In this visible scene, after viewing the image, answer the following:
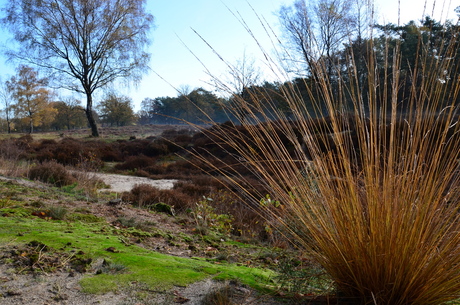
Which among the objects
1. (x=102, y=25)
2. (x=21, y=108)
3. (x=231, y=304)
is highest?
(x=102, y=25)

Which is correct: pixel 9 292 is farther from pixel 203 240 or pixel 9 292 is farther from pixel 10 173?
pixel 10 173

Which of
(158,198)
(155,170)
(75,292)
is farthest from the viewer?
(155,170)

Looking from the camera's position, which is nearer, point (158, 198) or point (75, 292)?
point (75, 292)

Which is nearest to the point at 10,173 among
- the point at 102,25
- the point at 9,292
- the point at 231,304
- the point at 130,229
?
→ the point at 130,229

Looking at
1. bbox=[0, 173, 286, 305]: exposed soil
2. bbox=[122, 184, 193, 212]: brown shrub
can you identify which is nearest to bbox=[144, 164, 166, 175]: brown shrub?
bbox=[122, 184, 193, 212]: brown shrub

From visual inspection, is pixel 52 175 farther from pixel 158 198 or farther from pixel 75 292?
pixel 75 292

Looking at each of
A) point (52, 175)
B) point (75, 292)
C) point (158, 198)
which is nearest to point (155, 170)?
point (52, 175)

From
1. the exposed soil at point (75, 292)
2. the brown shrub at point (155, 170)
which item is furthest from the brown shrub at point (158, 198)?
the brown shrub at point (155, 170)

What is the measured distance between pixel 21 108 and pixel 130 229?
44519mm

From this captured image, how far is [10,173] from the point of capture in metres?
7.83

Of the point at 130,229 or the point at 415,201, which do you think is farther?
the point at 130,229

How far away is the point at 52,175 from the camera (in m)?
7.75

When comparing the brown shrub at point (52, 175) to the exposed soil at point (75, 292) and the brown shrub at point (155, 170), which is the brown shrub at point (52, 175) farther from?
the exposed soil at point (75, 292)

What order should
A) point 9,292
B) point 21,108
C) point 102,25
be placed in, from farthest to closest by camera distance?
point 21,108 < point 102,25 < point 9,292
